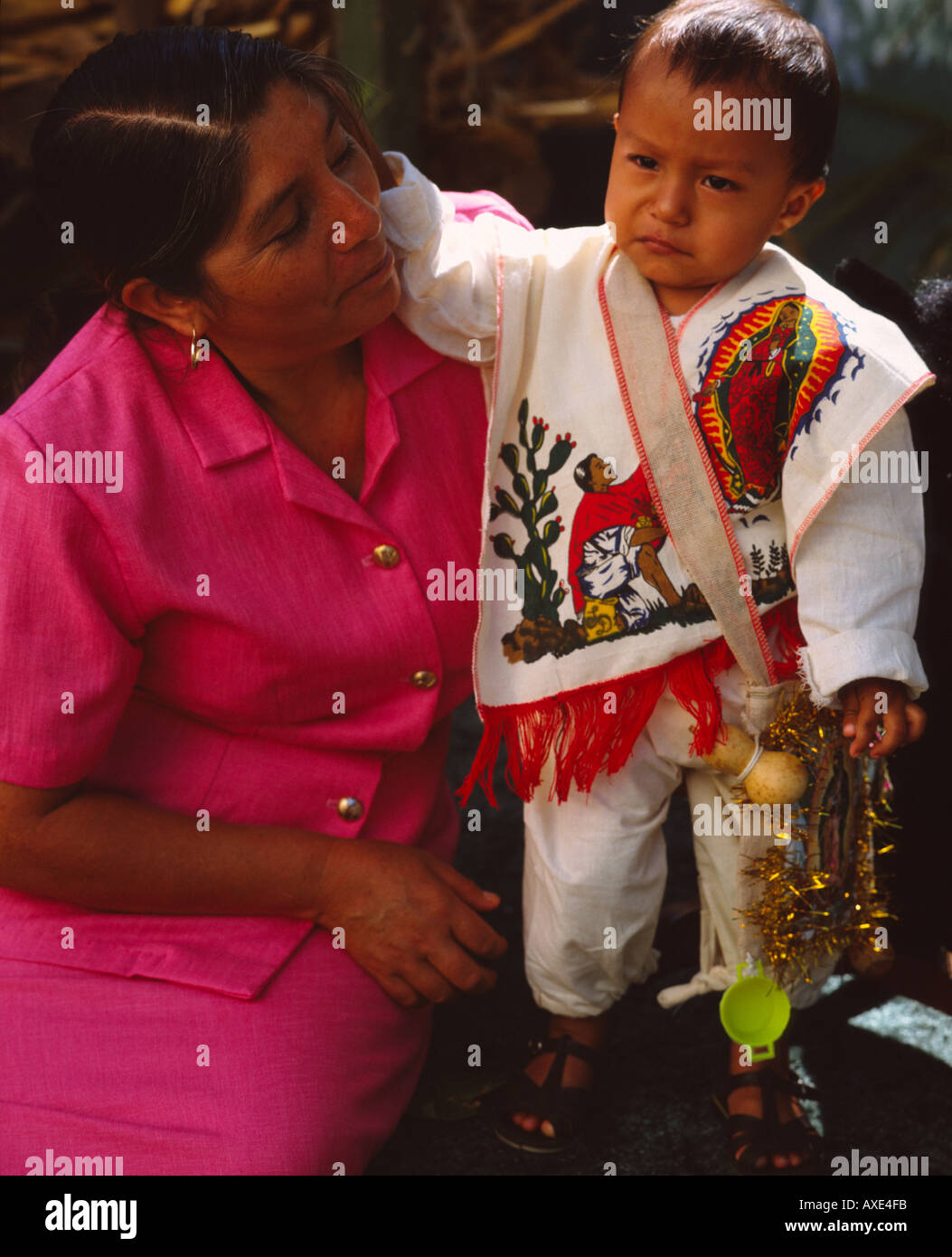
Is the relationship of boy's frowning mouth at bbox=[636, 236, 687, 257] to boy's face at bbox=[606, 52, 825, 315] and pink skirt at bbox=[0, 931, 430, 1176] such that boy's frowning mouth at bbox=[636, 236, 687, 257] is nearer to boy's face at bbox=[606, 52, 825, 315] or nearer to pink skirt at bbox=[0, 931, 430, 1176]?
boy's face at bbox=[606, 52, 825, 315]

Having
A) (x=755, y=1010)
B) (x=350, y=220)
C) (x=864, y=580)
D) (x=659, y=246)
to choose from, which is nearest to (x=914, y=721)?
(x=864, y=580)

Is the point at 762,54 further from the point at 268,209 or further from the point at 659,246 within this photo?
the point at 268,209

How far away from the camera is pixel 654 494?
151cm

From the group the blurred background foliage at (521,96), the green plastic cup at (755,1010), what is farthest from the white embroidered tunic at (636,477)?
the blurred background foliage at (521,96)

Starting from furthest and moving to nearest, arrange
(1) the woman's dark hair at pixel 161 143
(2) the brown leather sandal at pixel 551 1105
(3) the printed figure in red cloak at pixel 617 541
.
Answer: (2) the brown leather sandal at pixel 551 1105
(3) the printed figure in red cloak at pixel 617 541
(1) the woman's dark hair at pixel 161 143

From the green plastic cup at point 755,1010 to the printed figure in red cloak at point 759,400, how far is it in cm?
63

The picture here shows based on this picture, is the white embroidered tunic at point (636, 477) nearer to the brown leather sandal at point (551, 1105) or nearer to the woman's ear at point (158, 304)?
the woman's ear at point (158, 304)

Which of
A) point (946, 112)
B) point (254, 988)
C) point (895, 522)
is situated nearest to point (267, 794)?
point (254, 988)

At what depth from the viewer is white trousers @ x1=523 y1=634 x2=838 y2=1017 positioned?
1639mm

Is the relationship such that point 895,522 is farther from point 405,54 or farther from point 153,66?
point 405,54

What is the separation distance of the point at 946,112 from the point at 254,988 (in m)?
2.94

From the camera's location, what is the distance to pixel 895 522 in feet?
4.73

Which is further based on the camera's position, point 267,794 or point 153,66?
point 267,794

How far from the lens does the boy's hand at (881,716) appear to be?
1.43 m
